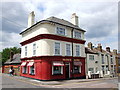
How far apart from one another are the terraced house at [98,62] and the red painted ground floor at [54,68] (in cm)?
315

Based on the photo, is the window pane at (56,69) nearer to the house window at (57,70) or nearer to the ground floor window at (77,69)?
the house window at (57,70)

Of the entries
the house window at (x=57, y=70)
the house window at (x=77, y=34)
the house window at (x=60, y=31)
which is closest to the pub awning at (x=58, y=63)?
the house window at (x=57, y=70)

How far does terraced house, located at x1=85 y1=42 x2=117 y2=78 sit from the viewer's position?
25.8 meters

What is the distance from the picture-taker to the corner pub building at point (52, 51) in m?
18.0

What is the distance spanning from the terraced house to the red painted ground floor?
3.15 meters

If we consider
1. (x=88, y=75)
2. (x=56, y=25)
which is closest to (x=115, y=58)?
(x=88, y=75)

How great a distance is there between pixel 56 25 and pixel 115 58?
2561 centimetres

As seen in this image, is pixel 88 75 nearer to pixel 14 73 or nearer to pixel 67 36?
pixel 67 36

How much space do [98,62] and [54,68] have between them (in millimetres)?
14692

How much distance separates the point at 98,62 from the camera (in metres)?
29.2

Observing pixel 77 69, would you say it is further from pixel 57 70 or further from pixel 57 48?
pixel 57 48

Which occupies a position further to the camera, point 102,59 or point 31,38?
point 102,59

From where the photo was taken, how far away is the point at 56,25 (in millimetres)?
19562

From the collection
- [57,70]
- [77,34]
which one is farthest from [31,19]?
[57,70]
